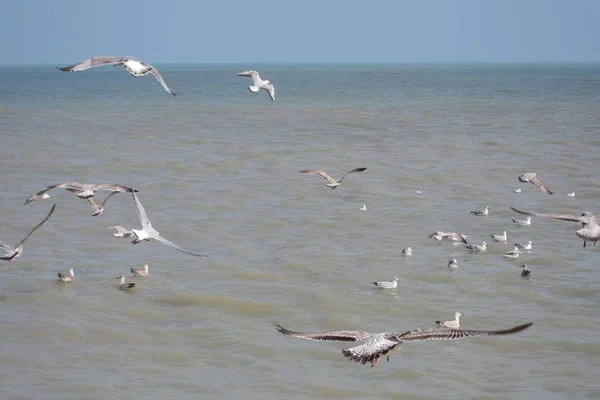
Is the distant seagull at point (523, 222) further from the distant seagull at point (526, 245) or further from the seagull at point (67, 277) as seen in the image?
the seagull at point (67, 277)

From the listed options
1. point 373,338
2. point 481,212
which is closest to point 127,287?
point 373,338

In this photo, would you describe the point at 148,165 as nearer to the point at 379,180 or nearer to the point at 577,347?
the point at 379,180

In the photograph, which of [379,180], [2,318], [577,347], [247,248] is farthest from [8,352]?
[379,180]

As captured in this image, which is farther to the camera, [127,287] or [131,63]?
[127,287]

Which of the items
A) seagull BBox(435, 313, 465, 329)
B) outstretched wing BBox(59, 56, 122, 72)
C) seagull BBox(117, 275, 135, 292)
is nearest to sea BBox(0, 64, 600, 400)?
seagull BBox(117, 275, 135, 292)

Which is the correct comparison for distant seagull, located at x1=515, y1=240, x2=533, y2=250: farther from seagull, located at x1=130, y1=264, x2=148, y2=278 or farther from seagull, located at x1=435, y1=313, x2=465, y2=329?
seagull, located at x1=130, y1=264, x2=148, y2=278

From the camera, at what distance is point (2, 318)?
524 inches

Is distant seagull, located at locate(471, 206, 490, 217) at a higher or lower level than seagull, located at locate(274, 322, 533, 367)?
lower

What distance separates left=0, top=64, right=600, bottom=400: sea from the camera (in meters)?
11.6

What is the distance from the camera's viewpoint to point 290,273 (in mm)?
16031

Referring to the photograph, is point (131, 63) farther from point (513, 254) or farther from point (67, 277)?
point (513, 254)

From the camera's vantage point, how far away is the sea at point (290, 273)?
1155 cm

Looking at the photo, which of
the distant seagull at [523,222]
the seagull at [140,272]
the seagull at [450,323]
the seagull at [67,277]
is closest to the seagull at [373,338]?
the seagull at [450,323]

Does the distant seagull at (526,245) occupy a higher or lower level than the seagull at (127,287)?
higher
